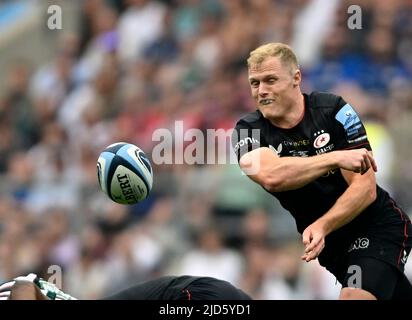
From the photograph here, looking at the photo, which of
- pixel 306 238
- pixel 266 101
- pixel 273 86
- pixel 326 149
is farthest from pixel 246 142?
pixel 306 238

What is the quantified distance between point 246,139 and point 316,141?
470 mm

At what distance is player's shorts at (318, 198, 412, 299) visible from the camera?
22.7 ft

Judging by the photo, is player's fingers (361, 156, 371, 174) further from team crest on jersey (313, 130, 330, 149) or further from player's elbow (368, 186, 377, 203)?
team crest on jersey (313, 130, 330, 149)

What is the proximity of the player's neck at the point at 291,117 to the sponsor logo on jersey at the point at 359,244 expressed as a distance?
89cm

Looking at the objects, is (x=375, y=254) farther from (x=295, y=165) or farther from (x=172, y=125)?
(x=172, y=125)

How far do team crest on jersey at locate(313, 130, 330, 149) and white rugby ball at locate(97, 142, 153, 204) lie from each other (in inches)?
54.1

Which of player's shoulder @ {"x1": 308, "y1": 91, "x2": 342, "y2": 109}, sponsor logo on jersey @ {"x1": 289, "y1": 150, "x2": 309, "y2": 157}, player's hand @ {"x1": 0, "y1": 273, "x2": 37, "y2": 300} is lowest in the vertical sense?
player's hand @ {"x1": 0, "y1": 273, "x2": 37, "y2": 300}

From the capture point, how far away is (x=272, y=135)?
7227 mm

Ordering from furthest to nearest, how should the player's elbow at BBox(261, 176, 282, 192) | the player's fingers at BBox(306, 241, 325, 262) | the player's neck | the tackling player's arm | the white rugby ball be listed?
1. the white rugby ball
2. the player's neck
3. the player's elbow at BBox(261, 176, 282, 192)
4. the tackling player's arm
5. the player's fingers at BBox(306, 241, 325, 262)

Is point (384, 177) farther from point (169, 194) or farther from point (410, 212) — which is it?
point (169, 194)

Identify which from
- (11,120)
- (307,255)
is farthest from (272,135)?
(11,120)

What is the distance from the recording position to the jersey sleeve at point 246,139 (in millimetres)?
7133

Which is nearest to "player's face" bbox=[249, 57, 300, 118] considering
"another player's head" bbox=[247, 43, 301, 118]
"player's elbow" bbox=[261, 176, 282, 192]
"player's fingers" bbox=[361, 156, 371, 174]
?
"another player's head" bbox=[247, 43, 301, 118]

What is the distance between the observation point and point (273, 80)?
23.3ft
